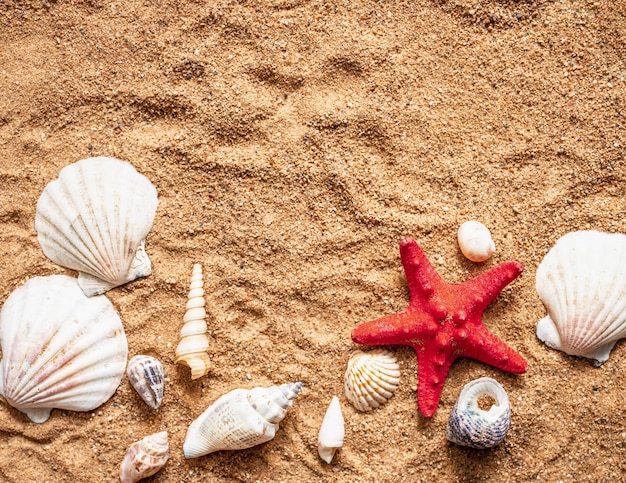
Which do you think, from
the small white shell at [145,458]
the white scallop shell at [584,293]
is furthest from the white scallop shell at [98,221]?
the white scallop shell at [584,293]

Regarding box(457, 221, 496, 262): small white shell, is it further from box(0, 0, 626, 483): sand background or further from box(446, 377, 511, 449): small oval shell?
box(446, 377, 511, 449): small oval shell

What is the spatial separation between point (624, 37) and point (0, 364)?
8.26 feet

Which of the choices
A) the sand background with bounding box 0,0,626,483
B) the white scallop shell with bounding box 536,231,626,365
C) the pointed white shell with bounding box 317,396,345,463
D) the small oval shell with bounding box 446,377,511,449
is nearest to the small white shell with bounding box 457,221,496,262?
the sand background with bounding box 0,0,626,483

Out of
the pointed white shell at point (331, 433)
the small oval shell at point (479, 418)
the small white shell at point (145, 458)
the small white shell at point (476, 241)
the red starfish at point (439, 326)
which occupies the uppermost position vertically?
the small white shell at point (476, 241)

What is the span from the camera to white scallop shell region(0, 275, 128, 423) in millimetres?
2215

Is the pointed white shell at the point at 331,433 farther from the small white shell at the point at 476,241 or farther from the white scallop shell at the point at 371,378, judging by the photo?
the small white shell at the point at 476,241

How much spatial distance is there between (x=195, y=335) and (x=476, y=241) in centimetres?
103

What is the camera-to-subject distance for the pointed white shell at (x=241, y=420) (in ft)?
7.09

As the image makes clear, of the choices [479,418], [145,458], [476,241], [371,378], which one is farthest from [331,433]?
[476,241]

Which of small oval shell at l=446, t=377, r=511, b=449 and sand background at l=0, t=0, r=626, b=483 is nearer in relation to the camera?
small oval shell at l=446, t=377, r=511, b=449

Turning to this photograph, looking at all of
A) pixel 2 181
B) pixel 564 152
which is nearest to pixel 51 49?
pixel 2 181

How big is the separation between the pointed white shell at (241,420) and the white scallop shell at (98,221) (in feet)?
1.85

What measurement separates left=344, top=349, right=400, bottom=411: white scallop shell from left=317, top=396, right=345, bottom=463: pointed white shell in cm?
7

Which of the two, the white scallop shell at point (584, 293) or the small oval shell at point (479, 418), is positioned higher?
the white scallop shell at point (584, 293)
